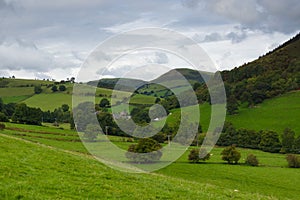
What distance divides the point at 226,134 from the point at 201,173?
64.6m

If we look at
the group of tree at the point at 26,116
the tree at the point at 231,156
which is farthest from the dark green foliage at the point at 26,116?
the tree at the point at 231,156

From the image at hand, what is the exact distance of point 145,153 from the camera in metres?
71.5

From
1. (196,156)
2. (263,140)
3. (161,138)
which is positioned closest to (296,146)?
(263,140)

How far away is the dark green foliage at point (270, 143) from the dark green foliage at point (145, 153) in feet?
182

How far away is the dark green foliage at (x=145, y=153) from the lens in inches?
2756

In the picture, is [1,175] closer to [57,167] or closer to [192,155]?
[57,167]

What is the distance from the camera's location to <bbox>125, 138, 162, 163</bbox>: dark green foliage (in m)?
70.0

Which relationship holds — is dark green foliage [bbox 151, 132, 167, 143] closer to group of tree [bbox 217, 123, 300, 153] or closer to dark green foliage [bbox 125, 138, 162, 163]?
dark green foliage [bbox 125, 138, 162, 163]

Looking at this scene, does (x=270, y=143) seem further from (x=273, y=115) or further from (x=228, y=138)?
(x=273, y=115)

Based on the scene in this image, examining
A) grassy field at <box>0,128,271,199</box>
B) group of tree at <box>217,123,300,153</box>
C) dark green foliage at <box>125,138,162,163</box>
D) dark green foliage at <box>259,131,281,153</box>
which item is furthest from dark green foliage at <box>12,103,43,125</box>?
grassy field at <box>0,128,271,199</box>

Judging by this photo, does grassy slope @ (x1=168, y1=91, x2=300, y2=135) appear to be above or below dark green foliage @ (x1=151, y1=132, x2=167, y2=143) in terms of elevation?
above

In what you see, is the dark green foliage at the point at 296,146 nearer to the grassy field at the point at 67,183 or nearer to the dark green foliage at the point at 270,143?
the dark green foliage at the point at 270,143

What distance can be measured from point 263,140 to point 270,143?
102 inches

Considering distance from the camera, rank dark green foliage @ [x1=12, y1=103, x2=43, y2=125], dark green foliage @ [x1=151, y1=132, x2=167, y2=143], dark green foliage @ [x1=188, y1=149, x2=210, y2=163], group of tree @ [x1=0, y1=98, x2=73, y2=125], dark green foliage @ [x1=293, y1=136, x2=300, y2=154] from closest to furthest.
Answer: dark green foliage @ [x1=188, y1=149, x2=210, y2=163] → dark green foliage @ [x1=151, y1=132, x2=167, y2=143] → dark green foliage @ [x1=293, y1=136, x2=300, y2=154] → group of tree @ [x1=0, y1=98, x2=73, y2=125] → dark green foliage @ [x1=12, y1=103, x2=43, y2=125]
